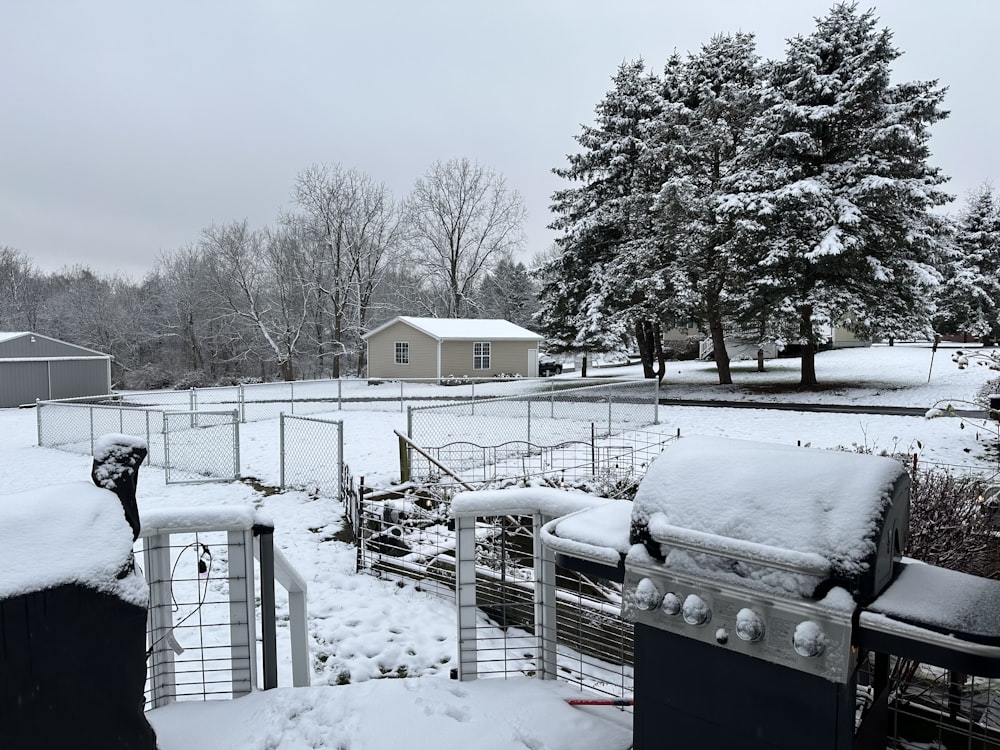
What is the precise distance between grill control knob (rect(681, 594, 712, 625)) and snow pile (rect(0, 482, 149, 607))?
4.49 feet

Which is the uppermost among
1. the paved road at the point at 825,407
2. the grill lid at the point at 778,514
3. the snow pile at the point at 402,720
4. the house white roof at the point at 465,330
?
the house white roof at the point at 465,330

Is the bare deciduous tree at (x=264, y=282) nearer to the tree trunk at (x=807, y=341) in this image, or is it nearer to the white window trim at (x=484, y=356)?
the white window trim at (x=484, y=356)

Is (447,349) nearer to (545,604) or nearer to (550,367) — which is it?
(550,367)

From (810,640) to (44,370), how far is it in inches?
1003

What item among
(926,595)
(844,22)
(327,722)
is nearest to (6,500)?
(327,722)

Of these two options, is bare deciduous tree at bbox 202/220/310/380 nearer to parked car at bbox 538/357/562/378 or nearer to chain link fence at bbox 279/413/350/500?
parked car at bbox 538/357/562/378

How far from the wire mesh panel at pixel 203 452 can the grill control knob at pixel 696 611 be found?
938 centimetres

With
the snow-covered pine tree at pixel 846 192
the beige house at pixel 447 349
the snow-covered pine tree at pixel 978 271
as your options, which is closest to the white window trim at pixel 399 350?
the beige house at pixel 447 349

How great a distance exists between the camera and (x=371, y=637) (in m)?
4.69

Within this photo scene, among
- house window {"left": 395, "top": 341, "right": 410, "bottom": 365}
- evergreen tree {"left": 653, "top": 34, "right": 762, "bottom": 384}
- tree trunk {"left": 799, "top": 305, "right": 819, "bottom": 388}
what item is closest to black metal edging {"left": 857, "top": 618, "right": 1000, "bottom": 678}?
tree trunk {"left": 799, "top": 305, "right": 819, "bottom": 388}

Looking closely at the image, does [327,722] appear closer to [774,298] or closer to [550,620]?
[550,620]

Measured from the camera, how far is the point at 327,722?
7.42ft

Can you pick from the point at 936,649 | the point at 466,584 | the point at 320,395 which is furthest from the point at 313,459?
the point at 320,395

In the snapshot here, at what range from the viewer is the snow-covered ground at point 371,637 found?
2164mm
